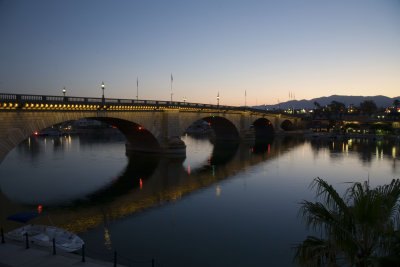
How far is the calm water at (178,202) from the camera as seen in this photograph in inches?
599

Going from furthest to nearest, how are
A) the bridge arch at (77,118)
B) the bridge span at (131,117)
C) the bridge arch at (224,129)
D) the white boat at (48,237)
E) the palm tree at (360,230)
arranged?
1. the bridge arch at (224,129)
2. the bridge span at (131,117)
3. the bridge arch at (77,118)
4. the white boat at (48,237)
5. the palm tree at (360,230)

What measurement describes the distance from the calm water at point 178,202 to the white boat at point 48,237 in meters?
0.90

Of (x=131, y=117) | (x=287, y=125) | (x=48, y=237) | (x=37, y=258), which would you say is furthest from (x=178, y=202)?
(x=287, y=125)

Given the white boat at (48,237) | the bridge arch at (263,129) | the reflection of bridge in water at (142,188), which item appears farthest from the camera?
the bridge arch at (263,129)

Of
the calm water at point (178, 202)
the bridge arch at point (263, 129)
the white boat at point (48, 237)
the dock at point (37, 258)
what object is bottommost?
the calm water at point (178, 202)

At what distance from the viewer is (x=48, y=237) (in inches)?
546

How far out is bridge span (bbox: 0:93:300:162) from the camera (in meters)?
26.9

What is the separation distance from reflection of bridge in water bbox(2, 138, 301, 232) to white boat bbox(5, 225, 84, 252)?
9.79 ft

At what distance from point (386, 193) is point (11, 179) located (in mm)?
35865

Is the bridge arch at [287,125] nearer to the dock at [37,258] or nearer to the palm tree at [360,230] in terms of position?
the dock at [37,258]

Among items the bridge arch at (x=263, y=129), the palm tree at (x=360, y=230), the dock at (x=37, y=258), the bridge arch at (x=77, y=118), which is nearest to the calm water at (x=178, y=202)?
the dock at (x=37, y=258)

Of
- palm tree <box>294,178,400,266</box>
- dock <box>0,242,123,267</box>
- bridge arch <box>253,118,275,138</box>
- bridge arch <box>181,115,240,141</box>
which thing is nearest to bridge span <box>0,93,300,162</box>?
bridge arch <box>181,115,240,141</box>

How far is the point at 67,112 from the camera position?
108 feet

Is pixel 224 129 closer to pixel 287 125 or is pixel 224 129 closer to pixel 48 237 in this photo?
pixel 287 125
